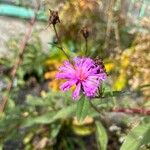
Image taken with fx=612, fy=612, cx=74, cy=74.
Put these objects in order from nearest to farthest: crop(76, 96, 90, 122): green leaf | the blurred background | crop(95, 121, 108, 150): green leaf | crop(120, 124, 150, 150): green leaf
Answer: crop(76, 96, 90, 122): green leaf → crop(120, 124, 150, 150): green leaf → crop(95, 121, 108, 150): green leaf → the blurred background

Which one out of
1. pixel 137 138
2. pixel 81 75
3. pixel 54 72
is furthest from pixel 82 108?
pixel 54 72

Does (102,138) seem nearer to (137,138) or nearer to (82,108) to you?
(137,138)

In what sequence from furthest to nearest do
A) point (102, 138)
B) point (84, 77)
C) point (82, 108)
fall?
point (102, 138) < point (82, 108) < point (84, 77)

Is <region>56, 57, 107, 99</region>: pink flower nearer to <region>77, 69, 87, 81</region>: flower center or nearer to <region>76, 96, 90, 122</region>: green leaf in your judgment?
<region>77, 69, 87, 81</region>: flower center

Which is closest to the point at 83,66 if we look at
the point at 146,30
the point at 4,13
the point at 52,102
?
the point at 52,102

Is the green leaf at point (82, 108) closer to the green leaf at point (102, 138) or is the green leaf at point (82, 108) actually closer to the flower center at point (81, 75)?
the flower center at point (81, 75)

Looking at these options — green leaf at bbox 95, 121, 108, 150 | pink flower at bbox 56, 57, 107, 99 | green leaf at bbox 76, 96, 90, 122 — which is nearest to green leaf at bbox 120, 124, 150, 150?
green leaf at bbox 76, 96, 90, 122

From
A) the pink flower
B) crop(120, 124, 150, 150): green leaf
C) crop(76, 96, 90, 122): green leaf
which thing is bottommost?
crop(120, 124, 150, 150): green leaf
